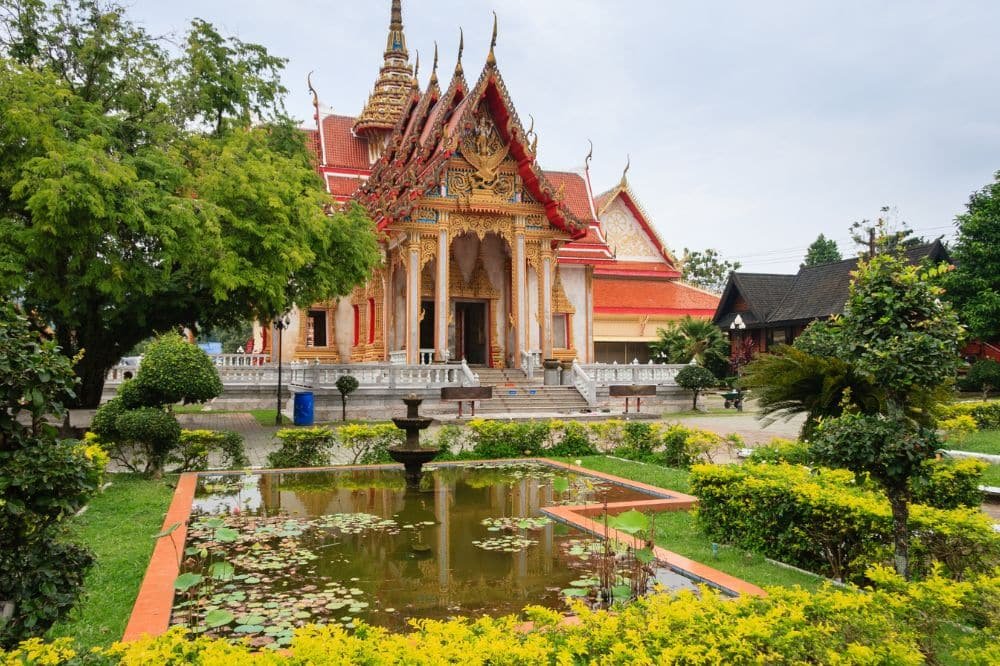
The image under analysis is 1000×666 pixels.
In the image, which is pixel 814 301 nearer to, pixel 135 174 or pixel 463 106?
pixel 463 106

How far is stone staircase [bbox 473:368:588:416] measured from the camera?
1888 cm

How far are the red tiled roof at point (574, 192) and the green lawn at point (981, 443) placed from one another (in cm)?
1938

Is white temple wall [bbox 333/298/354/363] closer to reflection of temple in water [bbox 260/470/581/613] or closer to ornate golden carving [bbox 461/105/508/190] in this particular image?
ornate golden carving [bbox 461/105/508/190]

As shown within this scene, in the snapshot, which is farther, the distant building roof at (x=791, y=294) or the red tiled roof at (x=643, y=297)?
the red tiled roof at (x=643, y=297)

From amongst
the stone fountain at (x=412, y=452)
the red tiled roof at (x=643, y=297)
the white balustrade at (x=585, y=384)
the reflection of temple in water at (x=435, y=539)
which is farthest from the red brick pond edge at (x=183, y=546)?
the red tiled roof at (x=643, y=297)

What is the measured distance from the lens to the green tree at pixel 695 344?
97.4 ft

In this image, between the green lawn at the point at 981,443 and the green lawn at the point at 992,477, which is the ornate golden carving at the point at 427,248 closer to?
the green lawn at the point at 981,443

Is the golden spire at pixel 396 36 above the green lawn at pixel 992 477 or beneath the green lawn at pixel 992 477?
above

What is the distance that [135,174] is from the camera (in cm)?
1116

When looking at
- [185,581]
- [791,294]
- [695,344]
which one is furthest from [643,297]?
[185,581]

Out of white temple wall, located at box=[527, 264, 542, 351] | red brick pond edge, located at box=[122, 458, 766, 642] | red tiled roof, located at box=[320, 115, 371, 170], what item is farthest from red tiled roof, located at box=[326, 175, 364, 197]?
red brick pond edge, located at box=[122, 458, 766, 642]

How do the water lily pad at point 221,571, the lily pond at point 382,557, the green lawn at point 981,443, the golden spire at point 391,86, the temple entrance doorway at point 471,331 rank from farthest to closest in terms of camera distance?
1. the golden spire at point 391,86
2. the temple entrance doorway at point 471,331
3. the green lawn at point 981,443
4. the water lily pad at point 221,571
5. the lily pond at point 382,557

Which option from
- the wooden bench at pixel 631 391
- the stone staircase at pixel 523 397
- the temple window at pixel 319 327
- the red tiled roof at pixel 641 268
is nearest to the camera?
the wooden bench at pixel 631 391

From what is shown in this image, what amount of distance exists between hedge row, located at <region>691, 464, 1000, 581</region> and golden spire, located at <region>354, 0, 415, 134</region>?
79.2 feet
